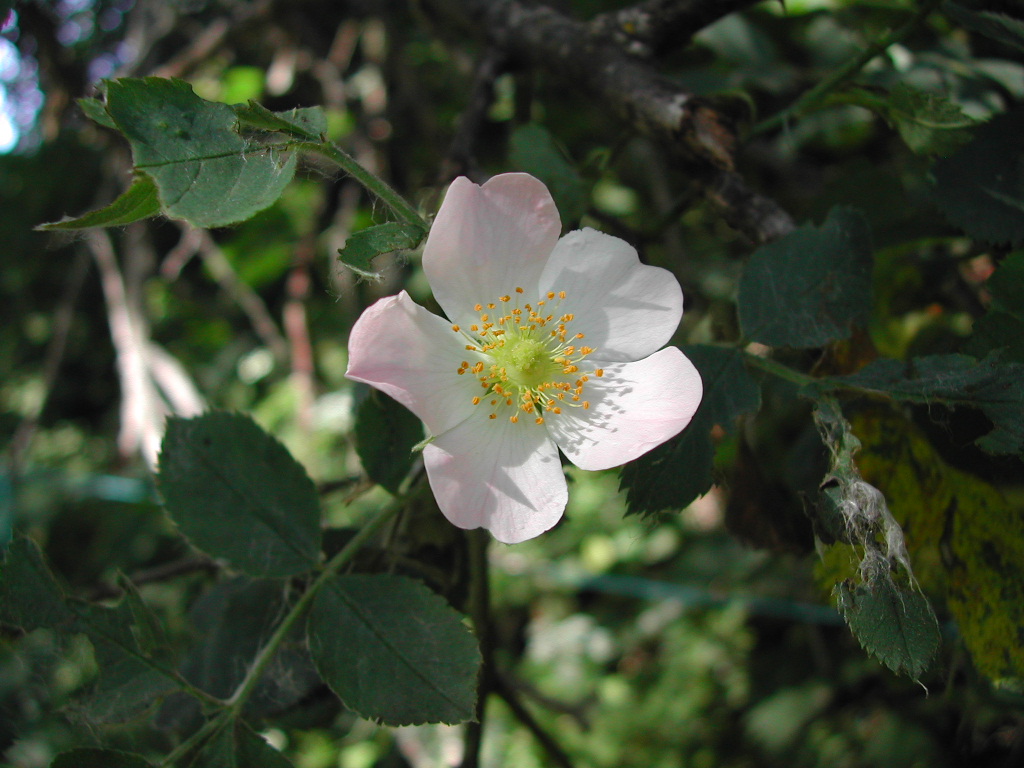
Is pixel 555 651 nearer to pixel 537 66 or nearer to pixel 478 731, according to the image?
pixel 478 731

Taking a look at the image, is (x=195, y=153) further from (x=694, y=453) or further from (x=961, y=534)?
(x=961, y=534)

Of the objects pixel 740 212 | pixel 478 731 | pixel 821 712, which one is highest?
pixel 740 212

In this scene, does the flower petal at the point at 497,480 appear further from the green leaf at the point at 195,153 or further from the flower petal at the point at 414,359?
the green leaf at the point at 195,153

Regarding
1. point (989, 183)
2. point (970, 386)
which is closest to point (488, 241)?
point (970, 386)

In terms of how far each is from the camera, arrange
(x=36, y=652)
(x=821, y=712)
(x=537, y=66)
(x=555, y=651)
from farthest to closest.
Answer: (x=555, y=651)
(x=821, y=712)
(x=537, y=66)
(x=36, y=652)

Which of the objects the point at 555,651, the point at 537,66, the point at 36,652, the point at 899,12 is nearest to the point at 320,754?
the point at 555,651

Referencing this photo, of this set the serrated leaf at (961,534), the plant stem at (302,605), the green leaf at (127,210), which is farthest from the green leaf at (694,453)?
the green leaf at (127,210)

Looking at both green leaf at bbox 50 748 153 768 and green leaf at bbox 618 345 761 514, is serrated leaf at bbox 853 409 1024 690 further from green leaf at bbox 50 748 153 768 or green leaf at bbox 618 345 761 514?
green leaf at bbox 50 748 153 768
